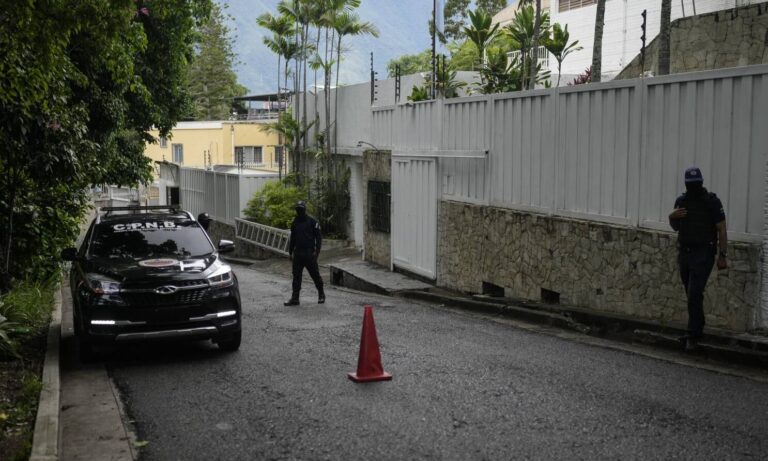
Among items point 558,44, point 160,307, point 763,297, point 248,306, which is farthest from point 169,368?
point 558,44

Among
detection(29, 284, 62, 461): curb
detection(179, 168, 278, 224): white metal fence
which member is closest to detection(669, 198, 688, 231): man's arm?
detection(29, 284, 62, 461): curb

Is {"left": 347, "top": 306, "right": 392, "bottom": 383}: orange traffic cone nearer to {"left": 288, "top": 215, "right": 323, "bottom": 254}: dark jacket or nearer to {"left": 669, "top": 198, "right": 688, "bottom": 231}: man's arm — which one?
{"left": 669, "top": 198, "right": 688, "bottom": 231}: man's arm

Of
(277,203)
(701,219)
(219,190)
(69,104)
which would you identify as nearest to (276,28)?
(277,203)

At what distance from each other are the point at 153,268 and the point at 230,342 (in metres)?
1.30

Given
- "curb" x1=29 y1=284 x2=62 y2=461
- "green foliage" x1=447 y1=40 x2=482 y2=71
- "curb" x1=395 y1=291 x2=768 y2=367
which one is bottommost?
"curb" x1=29 y1=284 x2=62 y2=461

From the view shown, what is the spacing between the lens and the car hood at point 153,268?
32.0 feet

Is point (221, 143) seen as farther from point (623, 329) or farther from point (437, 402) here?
point (437, 402)

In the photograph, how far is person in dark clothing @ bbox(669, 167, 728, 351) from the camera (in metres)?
9.06

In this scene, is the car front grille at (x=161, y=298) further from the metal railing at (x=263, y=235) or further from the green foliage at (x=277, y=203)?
the green foliage at (x=277, y=203)

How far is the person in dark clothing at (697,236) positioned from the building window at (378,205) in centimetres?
1157

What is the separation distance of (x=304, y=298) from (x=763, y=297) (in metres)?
9.36

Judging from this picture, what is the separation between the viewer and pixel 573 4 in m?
41.9

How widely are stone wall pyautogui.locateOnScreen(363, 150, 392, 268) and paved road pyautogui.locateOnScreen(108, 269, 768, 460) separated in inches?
363

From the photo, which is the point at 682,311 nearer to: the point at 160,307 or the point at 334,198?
the point at 160,307
